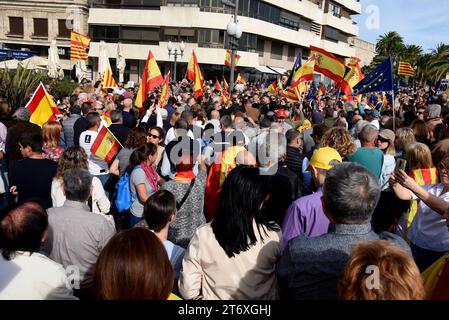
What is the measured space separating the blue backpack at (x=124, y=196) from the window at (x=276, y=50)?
4467 centimetres

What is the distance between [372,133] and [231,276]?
317 cm

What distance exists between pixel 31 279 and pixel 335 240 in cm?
169

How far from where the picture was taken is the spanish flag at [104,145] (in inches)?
215

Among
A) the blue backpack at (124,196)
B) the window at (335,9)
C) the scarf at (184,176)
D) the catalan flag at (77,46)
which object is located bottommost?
the blue backpack at (124,196)

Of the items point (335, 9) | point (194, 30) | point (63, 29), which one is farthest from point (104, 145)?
point (335, 9)

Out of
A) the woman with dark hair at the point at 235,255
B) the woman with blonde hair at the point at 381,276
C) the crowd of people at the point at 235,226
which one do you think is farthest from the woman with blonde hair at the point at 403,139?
the woman with blonde hair at the point at 381,276

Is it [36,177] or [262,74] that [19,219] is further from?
[262,74]

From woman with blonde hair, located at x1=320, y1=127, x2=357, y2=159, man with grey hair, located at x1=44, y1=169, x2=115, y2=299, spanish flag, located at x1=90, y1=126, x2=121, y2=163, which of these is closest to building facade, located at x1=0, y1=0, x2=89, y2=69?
spanish flag, located at x1=90, y1=126, x2=121, y2=163

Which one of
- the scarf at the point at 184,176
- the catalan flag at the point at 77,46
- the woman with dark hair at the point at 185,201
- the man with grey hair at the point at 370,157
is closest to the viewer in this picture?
the woman with dark hair at the point at 185,201

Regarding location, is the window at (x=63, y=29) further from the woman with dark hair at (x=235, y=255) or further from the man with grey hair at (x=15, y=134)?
the woman with dark hair at (x=235, y=255)

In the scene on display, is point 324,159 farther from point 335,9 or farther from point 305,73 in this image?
point 335,9

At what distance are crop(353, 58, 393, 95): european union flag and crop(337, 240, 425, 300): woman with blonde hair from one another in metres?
6.96

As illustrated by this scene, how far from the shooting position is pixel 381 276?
5.18 feet
